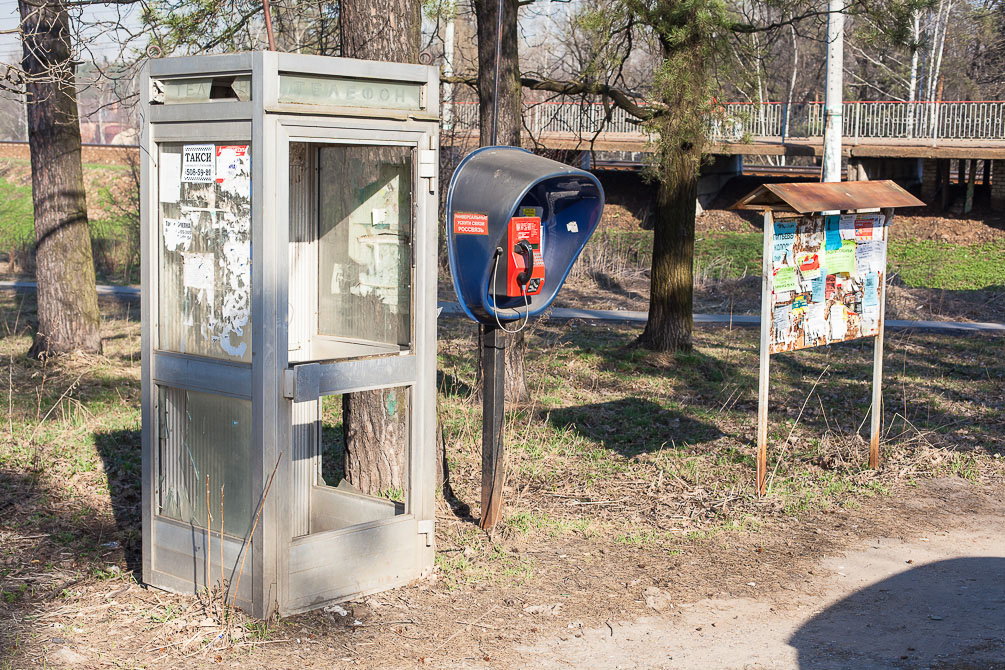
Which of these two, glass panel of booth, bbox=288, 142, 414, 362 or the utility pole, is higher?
the utility pole

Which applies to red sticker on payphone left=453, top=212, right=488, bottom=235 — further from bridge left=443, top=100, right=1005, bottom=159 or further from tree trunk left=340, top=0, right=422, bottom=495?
bridge left=443, top=100, right=1005, bottom=159

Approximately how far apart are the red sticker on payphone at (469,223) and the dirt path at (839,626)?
2.14 metres

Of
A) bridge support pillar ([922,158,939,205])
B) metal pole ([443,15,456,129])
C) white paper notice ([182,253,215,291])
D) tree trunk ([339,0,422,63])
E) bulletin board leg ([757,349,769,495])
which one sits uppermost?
metal pole ([443,15,456,129])

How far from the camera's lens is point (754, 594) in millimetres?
5223

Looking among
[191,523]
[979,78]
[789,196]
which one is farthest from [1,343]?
[979,78]

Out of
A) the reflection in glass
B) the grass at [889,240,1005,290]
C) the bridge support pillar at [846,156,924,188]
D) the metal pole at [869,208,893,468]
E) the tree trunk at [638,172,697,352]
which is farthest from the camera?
the bridge support pillar at [846,156,924,188]

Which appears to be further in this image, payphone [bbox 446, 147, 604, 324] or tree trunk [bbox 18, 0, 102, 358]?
tree trunk [bbox 18, 0, 102, 358]

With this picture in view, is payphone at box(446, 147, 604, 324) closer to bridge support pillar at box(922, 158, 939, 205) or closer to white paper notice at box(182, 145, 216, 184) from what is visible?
white paper notice at box(182, 145, 216, 184)

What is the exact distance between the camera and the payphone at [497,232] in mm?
5473

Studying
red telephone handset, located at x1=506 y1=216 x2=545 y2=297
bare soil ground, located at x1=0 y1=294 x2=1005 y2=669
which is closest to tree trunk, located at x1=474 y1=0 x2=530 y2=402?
bare soil ground, located at x1=0 y1=294 x2=1005 y2=669

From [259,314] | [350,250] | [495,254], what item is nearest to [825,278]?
[495,254]

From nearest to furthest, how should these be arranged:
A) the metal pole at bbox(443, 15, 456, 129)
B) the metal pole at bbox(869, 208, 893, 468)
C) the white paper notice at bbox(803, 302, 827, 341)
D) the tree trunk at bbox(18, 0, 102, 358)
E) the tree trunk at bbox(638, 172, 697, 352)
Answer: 1. the white paper notice at bbox(803, 302, 827, 341)
2. the metal pole at bbox(869, 208, 893, 468)
3. the tree trunk at bbox(18, 0, 102, 358)
4. the tree trunk at bbox(638, 172, 697, 352)
5. the metal pole at bbox(443, 15, 456, 129)

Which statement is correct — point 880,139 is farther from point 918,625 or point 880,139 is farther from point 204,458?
point 204,458

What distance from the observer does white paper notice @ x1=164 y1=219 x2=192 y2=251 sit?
486cm
